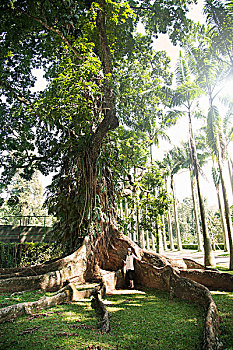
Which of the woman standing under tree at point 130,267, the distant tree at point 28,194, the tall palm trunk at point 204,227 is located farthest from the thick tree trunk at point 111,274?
the distant tree at point 28,194

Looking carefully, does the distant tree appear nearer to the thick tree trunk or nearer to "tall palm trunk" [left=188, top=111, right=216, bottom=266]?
"tall palm trunk" [left=188, top=111, right=216, bottom=266]

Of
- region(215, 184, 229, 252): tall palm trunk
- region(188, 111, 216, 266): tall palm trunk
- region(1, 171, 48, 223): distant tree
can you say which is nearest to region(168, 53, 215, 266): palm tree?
region(188, 111, 216, 266): tall palm trunk

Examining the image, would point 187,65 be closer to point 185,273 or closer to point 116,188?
point 116,188

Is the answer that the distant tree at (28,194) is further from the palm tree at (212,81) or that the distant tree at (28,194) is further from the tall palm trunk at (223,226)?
the palm tree at (212,81)

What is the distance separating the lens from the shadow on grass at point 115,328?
3.10 metres

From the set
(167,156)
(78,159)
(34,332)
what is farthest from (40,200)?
(34,332)

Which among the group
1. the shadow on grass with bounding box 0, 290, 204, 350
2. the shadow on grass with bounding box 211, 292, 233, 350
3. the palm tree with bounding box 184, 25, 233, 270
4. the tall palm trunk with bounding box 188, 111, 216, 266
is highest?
the palm tree with bounding box 184, 25, 233, 270

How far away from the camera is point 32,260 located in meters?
11.8

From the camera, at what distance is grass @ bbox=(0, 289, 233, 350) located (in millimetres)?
3098

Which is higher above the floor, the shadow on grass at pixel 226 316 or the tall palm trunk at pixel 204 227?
the tall palm trunk at pixel 204 227

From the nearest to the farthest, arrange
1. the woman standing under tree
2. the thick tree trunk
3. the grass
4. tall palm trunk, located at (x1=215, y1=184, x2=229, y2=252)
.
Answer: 1. the grass
2. the thick tree trunk
3. the woman standing under tree
4. tall palm trunk, located at (x1=215, y1=184, x2=229, y2=252)

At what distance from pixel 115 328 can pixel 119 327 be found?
69 millimetres

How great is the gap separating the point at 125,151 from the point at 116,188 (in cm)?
285

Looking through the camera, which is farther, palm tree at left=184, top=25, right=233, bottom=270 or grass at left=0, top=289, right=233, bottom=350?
palm tree at left=184, top=25, right=233, bottom=270
